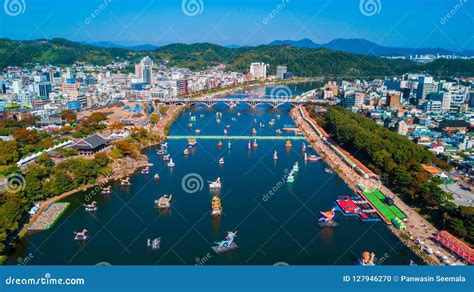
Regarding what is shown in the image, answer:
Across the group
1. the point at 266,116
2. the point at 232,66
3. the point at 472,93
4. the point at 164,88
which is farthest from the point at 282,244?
the point at 232,66

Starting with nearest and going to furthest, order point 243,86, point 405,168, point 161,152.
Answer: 1. point 405,168
2. point 161,152
3. point 243,86

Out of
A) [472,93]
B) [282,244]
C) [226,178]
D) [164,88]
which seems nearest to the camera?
[282,244]

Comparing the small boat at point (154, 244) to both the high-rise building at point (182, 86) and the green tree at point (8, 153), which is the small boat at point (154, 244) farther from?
the high-rise building at point (182, 86)

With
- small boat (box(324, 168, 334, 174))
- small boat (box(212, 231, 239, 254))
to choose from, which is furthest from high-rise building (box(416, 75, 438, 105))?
small boat (box(212, 231, 239, 254))

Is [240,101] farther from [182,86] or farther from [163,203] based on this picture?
[163,203]

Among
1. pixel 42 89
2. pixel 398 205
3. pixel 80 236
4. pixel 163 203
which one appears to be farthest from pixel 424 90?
pixel 42 89

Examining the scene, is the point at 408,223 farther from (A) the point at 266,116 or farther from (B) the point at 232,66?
(B) the point at 232,66
